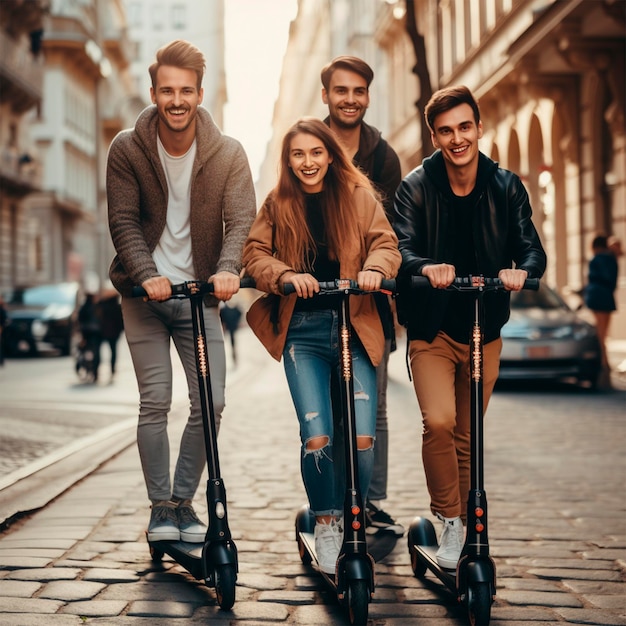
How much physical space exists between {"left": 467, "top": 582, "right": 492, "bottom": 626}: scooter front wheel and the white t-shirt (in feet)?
5.43

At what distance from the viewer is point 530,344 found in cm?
1344

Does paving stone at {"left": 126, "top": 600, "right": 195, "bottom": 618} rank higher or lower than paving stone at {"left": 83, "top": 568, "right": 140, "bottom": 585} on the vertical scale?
higher

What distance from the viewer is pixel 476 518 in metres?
3.88

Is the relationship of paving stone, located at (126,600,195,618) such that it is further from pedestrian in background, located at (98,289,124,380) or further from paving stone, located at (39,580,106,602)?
pedestrian in background, located at (98,289,124,380)

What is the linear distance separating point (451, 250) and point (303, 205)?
1.88 ft

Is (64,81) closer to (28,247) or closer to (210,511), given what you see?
(28,247)

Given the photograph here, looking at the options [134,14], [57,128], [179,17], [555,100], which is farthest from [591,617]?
[179,17]

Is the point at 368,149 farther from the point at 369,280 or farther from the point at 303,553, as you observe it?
the point at 303,553

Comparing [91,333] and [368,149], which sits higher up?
[368,149]

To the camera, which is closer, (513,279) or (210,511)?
(513,279)

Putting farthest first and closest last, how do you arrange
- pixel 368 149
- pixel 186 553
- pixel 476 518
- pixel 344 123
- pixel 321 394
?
pixel 368 149 < pixel 344 123 < pixel 186 553 < pixel 321 394 < pixel 476 518

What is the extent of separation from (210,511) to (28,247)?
131 feet

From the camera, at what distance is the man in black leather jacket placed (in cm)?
416

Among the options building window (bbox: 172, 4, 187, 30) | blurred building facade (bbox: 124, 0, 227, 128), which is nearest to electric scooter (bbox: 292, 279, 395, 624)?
blurred building facade (bbox: 124, 0, 227, 128)
